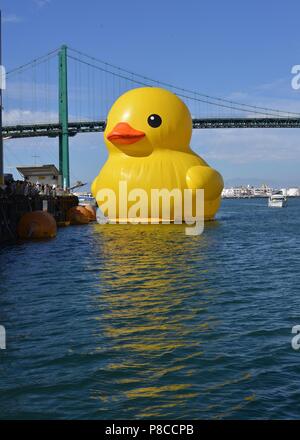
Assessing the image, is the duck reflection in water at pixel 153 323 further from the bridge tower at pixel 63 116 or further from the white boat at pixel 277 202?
the white boat at pixel 277 202

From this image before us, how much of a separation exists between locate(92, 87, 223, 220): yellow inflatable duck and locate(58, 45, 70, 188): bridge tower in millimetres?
32479

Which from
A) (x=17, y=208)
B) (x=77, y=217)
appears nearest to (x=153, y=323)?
(x=17, y=208)

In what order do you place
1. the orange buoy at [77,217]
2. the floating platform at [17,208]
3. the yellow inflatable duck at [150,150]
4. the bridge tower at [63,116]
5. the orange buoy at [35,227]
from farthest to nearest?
the bridge tower at [63,116]
the orange buoy at [77,217]
the yellow inflatable duck at [150,150]
the orange buoy at [35,227]
the floating platform at [17,208]

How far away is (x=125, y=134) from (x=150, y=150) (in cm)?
141

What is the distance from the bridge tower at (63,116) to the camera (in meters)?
61.0

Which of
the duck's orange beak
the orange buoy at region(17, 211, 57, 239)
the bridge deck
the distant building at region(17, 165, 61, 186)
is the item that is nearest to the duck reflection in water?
the orange buoy at region(17, 211, 57, 239)

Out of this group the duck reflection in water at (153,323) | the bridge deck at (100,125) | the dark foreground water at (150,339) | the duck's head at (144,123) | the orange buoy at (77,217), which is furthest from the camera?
the bridge deck at (100,125)

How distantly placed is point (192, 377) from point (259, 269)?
7.91 m

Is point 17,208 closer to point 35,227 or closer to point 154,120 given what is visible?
point 35,227

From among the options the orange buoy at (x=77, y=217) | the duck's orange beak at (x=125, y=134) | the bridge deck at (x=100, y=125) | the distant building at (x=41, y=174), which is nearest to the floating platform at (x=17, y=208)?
the orange buoy at (x=77, y=217)

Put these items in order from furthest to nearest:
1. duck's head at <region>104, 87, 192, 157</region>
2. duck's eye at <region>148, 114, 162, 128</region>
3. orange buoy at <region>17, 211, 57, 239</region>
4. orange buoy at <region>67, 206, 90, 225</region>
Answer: orange buoy at <region>67, 206, 90, 225</region> < duck's eye at <region>148, 114, 162, 128</region> < duck's head at <region>104, 87, 192, 157</region> < orange buoy at <region>17, 211, 57, 239</region>

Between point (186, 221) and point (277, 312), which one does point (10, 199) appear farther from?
point (277, 312)

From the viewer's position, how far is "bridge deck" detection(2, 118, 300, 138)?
68688mm

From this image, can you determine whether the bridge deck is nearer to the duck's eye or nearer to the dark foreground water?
the duck's eye
